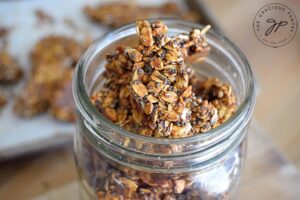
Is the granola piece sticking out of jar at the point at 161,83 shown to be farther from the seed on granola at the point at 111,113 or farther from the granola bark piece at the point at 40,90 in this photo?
the granola bark piece at the point at 40,90

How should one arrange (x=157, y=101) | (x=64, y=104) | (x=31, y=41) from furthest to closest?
(x=31, y=41)
(x=64, y=104)
(x=157, y=101)

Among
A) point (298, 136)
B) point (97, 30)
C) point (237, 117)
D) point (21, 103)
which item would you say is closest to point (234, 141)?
point (237, 117)

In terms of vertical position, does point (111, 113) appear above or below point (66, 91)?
above

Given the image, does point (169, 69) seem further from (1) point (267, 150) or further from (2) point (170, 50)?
(1) point (267, 150)

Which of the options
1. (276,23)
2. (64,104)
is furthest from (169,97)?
(64,104)

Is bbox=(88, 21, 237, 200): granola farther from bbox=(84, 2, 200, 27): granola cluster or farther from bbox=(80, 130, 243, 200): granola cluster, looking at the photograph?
bbox=(84, 2, 200, 27): granola cluster

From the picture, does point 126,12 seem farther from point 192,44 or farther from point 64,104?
point 192,44

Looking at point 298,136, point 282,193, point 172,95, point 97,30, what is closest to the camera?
point 172,95

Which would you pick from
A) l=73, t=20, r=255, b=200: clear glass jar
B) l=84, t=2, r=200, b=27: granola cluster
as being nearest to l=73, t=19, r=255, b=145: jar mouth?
l=73, t=20, r=255, b=200: clear glass jar
